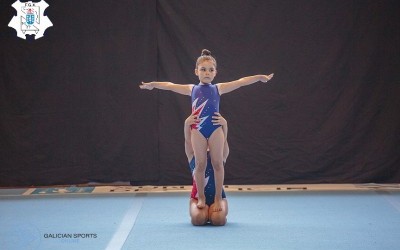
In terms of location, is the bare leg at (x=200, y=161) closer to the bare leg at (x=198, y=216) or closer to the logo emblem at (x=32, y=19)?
→ the bare leg at (x=198, y=216)

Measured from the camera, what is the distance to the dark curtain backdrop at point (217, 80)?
18.4 ft

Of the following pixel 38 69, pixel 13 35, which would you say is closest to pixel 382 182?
pixel 38 69

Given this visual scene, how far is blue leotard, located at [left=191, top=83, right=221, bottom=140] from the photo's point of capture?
12.5ft

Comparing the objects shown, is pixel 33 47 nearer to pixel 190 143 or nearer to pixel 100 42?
pixel 100 42

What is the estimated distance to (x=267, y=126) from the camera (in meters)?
5.63

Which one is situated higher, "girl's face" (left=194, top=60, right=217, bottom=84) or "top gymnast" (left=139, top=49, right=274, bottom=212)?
"girl's face" (left=194, top=60, right=217, bottom=84)

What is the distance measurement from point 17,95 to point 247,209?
9.66 feet

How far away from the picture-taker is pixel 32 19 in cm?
563

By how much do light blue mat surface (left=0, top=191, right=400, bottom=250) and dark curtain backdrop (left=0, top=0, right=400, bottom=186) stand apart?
570 millimetres

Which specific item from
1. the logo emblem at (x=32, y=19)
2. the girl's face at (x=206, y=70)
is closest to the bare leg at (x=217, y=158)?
the girl's face at (x=206, y=70)

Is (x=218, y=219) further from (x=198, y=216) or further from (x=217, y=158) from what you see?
(x=217, y=158)

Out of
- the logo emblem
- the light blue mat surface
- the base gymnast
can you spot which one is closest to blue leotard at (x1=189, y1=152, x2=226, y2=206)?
the base gymnast

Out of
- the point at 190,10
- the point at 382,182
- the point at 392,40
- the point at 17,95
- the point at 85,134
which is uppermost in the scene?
the point at 190,10

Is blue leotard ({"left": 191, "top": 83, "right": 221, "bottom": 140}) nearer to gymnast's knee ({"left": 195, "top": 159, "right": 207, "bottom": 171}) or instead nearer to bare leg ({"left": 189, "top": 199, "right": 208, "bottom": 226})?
gymnast's knee ({"left": 195, "top": 159, "right": 207, "bottom": 171})
